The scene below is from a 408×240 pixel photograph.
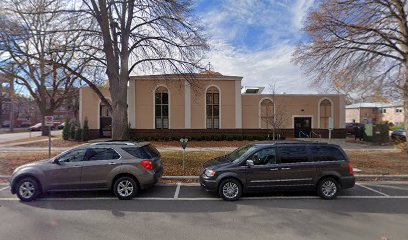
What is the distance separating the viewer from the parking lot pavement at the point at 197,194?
667 cm

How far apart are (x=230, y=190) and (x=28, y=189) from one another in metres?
5.43

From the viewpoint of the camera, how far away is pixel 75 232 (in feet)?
14.7

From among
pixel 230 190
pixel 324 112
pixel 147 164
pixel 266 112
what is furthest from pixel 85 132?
pixel 324 112

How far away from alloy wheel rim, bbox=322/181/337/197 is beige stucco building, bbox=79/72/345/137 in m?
16.2

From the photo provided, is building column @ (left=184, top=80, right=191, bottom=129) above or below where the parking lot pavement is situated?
above

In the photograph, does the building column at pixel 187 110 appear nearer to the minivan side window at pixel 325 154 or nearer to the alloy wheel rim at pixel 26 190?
the minivan side window at pixel 325 154

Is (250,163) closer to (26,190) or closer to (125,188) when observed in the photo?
(125,188)

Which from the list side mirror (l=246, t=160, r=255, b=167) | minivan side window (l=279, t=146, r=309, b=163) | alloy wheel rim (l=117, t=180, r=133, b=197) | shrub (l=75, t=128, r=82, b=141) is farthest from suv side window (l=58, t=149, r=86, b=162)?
shrub (l=75, t=128, r=82, b=141)

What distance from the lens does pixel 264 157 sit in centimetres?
672

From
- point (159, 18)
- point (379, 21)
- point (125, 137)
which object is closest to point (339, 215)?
point (125, 137)

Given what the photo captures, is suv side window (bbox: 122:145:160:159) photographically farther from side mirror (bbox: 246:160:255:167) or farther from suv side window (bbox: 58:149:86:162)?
side mirror (bbox: 246:160:255:167)

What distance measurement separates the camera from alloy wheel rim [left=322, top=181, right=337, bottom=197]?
6625 mm

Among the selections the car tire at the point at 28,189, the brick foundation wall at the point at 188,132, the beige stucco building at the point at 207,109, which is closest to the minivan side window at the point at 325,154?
the car tire at the point at 28,189

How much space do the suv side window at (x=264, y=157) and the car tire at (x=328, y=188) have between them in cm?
148
